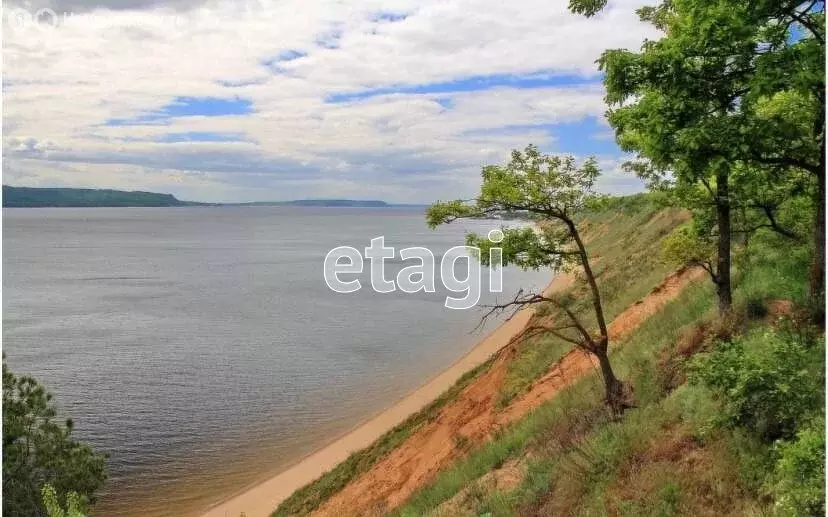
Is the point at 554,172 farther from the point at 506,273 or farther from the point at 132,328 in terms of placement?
the point at 506,273

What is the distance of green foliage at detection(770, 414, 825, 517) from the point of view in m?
5.81

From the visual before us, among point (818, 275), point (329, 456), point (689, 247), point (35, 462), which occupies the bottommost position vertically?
point (329, 456)

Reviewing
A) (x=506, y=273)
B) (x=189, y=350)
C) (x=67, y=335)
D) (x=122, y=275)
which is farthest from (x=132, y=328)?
(x=506, y=273)

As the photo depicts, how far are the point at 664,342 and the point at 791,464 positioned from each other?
26.6 ft

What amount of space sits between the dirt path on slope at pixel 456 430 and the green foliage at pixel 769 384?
8.01 m

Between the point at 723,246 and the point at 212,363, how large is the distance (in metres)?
32.3

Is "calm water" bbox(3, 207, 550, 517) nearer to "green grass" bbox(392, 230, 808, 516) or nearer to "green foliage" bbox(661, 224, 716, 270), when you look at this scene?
"green grass" bbox(392, 230, 808, 516)

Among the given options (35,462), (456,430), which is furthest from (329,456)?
(35,462)

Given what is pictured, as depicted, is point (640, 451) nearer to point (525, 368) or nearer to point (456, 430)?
point (456, 430)

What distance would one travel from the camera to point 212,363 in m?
38.7

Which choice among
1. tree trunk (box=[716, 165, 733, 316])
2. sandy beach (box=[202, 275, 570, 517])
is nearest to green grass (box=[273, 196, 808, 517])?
tree trunk (box=[716, 165, 733, 316])

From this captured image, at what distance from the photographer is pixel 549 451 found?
39.2 feet

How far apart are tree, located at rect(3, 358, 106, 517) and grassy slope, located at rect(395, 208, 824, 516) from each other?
10.1 m

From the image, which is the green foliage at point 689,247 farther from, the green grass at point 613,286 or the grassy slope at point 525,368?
the grassy slope at point 525,368
